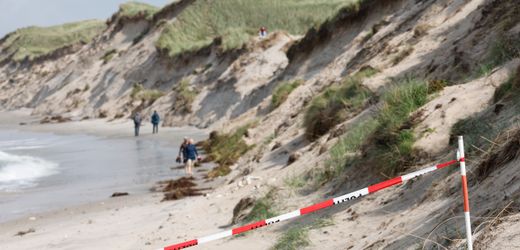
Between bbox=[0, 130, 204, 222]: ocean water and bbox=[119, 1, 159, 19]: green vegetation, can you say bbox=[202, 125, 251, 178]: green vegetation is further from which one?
bbox=[119, 1, 159, 19]: green vegetation

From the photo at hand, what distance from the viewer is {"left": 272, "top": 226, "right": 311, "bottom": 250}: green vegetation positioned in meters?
8.14

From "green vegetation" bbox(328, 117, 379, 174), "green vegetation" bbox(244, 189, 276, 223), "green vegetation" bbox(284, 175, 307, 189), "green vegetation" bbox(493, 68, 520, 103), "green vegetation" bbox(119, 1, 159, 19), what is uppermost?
"green vegetation" bbox(119, 1, 159, 19)

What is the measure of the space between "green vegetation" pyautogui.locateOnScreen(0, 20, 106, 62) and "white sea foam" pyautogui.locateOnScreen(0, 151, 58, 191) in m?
69.0

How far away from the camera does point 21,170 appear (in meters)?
24.5

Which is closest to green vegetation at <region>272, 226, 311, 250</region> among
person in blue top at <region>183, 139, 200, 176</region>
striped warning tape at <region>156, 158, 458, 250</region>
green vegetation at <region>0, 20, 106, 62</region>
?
striped warning tape at <region>156, 158, 458, 250</region>

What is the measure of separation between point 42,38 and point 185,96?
76233 mm

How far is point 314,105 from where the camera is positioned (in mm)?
16094

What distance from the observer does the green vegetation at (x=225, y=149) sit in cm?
1980

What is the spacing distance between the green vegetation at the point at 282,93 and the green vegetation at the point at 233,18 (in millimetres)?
20832

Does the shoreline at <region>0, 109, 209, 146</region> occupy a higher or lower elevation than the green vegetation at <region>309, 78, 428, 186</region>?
lower

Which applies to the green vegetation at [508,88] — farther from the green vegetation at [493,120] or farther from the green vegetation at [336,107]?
the green vegetation at [336,107]

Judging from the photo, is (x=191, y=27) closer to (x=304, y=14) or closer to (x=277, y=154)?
(x=304, y=14)

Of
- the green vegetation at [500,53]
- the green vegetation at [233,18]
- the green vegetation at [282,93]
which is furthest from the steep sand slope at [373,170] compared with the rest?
the green vegetation at [233,18]

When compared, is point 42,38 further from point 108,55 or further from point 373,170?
point 373,170
